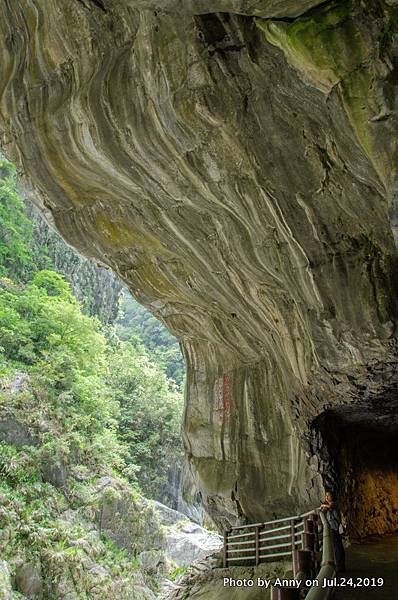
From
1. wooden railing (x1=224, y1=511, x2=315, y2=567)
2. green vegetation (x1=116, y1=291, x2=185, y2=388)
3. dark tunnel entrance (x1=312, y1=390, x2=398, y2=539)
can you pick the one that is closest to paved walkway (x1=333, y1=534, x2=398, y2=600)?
dark tunnel entrance (x1=312, y1=390, x2=398, y2=539)

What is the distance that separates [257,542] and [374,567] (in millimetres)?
2570

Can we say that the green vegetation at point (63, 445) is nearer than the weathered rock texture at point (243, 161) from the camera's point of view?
No

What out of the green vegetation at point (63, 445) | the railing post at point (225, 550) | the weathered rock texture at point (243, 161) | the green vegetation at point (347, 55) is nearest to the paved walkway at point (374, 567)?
the weathered rock texture at point (243, 161)

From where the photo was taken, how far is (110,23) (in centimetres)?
614

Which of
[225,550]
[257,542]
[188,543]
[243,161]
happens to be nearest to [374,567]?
[257,542]

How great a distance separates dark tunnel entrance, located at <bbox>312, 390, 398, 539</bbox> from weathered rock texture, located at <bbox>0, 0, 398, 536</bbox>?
1.67 feet

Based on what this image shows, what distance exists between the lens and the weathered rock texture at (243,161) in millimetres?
4762

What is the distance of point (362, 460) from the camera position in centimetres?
1204

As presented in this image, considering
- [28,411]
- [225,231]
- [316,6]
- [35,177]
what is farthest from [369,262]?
[28,411]

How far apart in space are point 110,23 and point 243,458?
8964 mm

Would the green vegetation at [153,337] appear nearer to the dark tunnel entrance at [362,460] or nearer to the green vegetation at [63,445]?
the green vegetation at [63,445]

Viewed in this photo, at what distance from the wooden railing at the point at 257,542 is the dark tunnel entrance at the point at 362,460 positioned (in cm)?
136

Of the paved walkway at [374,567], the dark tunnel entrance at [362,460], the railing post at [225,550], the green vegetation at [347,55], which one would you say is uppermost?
the green vegetation at [347,55]

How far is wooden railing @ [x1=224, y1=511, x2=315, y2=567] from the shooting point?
29.9ft
